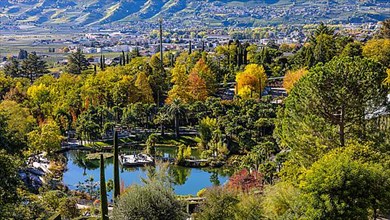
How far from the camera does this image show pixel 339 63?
19.2m

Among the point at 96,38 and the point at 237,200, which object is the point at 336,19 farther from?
the point at 237,200

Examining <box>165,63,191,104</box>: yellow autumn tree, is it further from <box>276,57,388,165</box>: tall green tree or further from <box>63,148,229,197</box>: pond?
<box>276,57,388,165</box>: tall green tree

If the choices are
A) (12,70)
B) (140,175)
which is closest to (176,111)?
(140,175)

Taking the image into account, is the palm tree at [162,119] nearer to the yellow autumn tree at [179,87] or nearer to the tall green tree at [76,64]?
the yellow autumn tree at [179,87]

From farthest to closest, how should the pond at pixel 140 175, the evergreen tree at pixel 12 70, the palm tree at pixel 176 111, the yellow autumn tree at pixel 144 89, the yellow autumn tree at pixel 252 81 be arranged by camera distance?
1. the evergreen tree at pixel 12 70
2. the yellow autumn tree at pixel 252 81
3. the yellow autumn tree at pixel 144 89
4. the palm tree at pixel 176 111
5. the pond at pixel 140 175

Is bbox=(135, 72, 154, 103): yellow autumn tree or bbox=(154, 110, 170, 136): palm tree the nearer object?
bbox=(154, 110, 170, 136): palm tree

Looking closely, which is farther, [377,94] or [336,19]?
[336,19]

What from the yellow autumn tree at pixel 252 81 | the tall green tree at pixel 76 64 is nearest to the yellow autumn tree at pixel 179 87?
the yellow autumn tree at pixel 252 81

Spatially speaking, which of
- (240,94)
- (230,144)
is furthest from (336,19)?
(230,144)

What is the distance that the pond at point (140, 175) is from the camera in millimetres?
31453

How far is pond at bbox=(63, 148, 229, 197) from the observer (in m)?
31.5

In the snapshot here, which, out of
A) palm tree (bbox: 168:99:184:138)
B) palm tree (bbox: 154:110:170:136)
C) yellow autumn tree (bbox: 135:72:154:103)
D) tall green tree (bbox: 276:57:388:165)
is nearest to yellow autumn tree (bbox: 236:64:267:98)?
yellow autumn tree (bbox: 135:72:154:103)

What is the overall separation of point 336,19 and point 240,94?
161030 millimetres

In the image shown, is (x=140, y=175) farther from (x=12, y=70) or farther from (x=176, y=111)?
(x=12, y=70)
